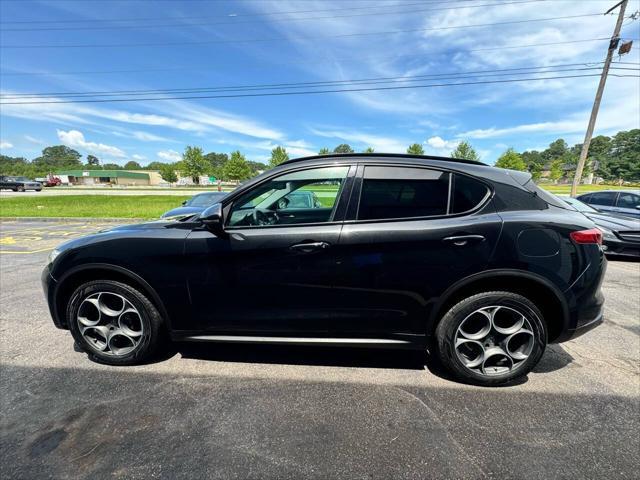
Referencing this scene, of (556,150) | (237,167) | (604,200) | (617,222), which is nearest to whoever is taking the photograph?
(617,222)

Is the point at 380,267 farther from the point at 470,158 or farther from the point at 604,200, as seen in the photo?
the point at 470,158

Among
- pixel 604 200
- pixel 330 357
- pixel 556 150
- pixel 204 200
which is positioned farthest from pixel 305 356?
pixel 556 150

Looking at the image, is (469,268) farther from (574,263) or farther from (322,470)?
(322,470)

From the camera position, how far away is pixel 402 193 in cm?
247

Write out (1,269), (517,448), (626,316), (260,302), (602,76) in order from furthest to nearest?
(602,76)
(1,269)
(626,316)
(260,302)
(517,448)

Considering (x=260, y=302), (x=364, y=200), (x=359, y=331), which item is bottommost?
(x=359, y=331)

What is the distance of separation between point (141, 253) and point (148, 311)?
511mm

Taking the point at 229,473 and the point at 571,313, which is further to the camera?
the point at 571,313

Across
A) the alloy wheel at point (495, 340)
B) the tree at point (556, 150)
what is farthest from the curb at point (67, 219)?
the tree at point (556, 150)

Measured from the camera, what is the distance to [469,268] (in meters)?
2.33

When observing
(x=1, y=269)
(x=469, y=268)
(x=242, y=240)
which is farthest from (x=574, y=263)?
(x=1, y=269)

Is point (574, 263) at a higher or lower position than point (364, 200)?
lower

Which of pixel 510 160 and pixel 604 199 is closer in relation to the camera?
pixel 604 199

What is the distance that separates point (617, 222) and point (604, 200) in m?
2.77
